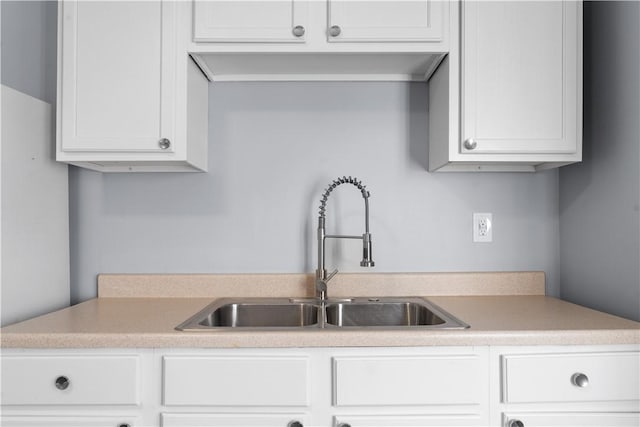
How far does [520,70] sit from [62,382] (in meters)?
1.73

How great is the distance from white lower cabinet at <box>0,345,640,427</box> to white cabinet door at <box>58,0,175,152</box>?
779 millimetres

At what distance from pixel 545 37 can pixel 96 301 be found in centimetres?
195

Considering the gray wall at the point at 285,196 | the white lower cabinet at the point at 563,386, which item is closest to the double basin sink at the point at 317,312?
the gray wall at the point at 285,196

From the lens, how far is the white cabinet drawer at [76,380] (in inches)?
46.8

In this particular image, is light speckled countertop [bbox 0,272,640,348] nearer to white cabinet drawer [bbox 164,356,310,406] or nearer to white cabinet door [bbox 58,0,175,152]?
white cabinet drawer [bbox 164,356,310,406]

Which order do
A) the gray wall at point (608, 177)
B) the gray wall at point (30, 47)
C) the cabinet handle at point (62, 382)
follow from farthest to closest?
the gray wall at point (30, 47) < the gray wall at point (608, 177) < the cabinet handle at point (62, 382)

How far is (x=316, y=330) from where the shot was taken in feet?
4.00

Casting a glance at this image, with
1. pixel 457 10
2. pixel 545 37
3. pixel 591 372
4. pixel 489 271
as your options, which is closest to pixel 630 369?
pixel 591 372

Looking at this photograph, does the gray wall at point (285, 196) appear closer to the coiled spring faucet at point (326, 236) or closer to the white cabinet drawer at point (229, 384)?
the coiled spring faucet at point (326, 236)

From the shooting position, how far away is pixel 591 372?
121 cm

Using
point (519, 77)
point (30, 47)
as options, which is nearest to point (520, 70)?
point (519, 77)

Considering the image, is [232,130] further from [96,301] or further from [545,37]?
[545,37]

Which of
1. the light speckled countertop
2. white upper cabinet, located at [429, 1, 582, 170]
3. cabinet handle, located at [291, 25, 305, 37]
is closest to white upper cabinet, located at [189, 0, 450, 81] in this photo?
cabinet handle, located at [291, 25, 305, 37]

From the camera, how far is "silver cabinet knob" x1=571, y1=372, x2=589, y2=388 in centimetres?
119
